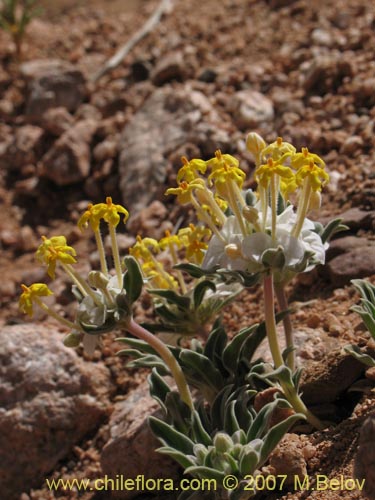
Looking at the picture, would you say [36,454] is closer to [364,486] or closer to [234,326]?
[234,326]

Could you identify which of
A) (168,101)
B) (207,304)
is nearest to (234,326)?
(207,304)

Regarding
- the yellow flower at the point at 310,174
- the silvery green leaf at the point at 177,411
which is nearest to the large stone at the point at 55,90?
the silvery green leaf at the point at 177,411

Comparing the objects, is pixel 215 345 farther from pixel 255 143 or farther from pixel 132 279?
pixel 255 143

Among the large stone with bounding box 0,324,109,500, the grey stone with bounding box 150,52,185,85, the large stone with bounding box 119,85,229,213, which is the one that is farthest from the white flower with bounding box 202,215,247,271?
the grey stone with bounding box 150,52,185,85

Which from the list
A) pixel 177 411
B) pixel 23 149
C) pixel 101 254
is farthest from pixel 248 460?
pixel 23 149

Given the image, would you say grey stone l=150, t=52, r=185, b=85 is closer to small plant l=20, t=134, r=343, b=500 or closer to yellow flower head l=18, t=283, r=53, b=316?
small plant l=20, t=134, r=343, b=500

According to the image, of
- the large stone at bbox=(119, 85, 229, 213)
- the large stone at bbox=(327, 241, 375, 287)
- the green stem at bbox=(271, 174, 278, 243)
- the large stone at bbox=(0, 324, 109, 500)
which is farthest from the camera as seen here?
the large stone at bbox=(119, 85, 229, 213)

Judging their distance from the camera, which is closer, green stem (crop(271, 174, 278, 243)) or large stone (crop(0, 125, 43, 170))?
green stem (crop(271, 174, 278, 243))
